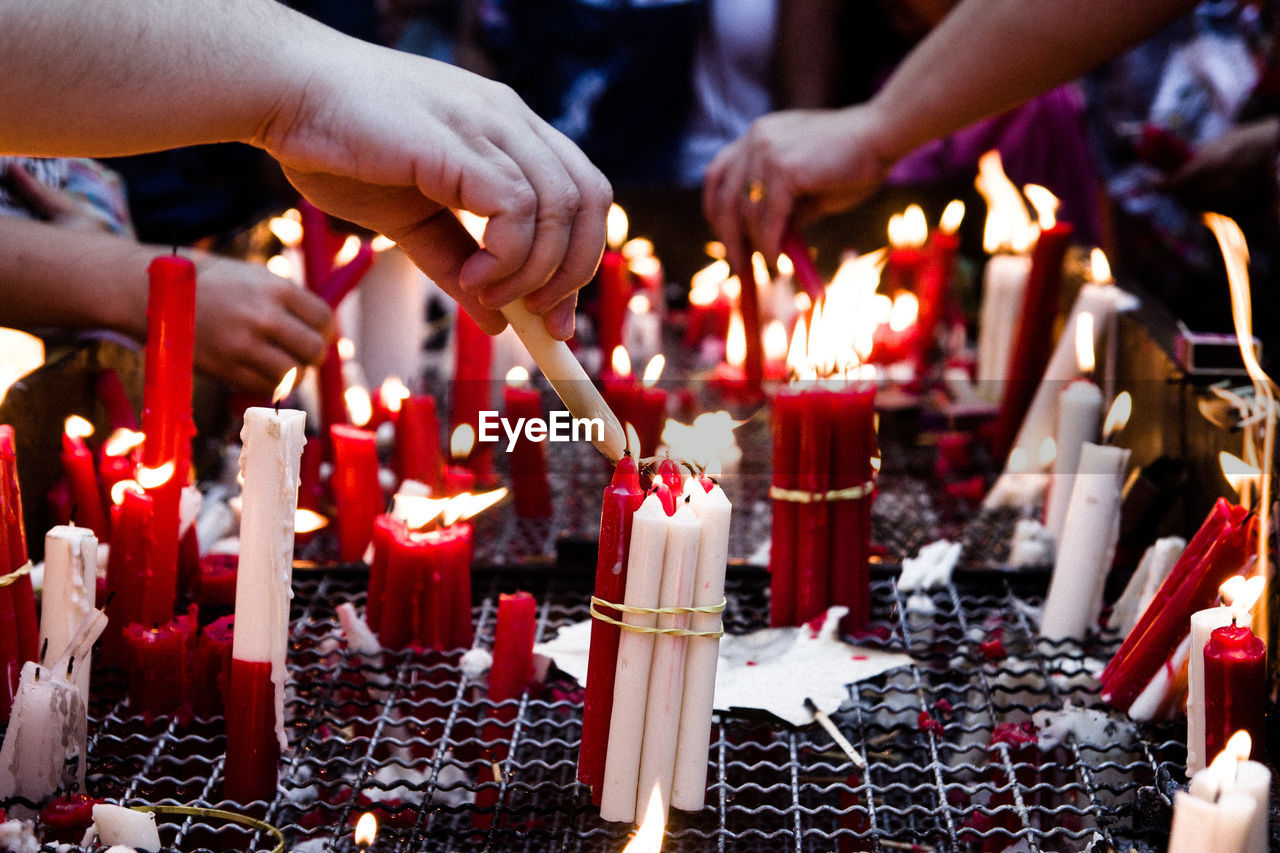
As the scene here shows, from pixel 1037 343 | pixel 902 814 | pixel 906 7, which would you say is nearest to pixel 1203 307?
pixel 906 7

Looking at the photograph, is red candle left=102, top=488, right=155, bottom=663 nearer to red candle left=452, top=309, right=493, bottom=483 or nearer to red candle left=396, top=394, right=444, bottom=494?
red candle left=396, top=394, right=444, bottom=494

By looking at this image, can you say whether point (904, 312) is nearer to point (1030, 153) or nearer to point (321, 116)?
point (1030, 153)

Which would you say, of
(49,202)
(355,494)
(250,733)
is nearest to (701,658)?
(250,733)

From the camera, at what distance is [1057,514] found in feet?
5.28

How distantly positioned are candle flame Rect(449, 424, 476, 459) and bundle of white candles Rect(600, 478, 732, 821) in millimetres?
777

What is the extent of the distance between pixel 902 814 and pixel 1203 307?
92.9 inches

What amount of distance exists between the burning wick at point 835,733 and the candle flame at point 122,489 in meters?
0.73

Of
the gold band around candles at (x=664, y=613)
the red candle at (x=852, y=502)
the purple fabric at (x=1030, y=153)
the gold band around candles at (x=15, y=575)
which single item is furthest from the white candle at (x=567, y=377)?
the purple fabric at (x=1030, y=153)

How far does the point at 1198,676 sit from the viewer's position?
3.24 ft

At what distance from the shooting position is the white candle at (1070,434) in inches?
61.4

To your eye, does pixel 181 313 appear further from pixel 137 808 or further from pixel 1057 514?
pixel 1057 514

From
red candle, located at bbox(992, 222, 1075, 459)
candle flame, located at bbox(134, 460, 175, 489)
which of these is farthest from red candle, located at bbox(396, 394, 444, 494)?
red candle, located at bbox(992, 222, 1075, 459)

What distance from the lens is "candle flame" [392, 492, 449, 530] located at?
130 cm

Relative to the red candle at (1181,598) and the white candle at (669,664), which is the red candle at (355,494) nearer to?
the white candle at (669,664)
